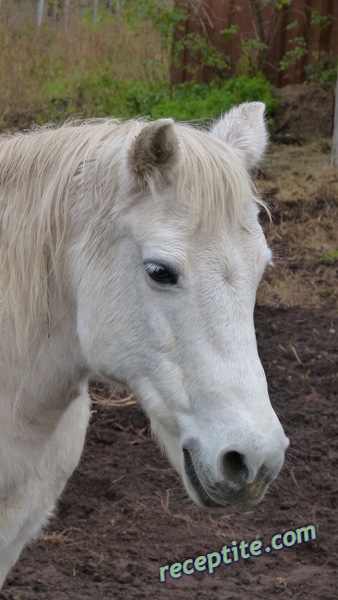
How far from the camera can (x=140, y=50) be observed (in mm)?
10406

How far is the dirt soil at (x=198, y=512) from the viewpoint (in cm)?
354

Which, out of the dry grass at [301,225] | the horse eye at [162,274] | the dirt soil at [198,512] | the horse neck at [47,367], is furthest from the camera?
the dry grass at [301,225]

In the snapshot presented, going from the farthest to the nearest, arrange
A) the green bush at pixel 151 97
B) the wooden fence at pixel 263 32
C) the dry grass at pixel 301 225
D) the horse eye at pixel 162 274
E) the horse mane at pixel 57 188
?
the wooden fence at pixel 263 32
the green bush at pixel 151 97
the dry grass at pixel 301 225
the horse mane at pixel 57 188
the horse eye at pixel 162 274

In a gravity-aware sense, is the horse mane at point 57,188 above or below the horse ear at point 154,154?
below

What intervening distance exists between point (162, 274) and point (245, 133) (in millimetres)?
770

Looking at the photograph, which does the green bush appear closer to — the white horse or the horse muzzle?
the white horse

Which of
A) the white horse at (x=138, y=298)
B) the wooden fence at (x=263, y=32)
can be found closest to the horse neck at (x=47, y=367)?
the white horse at (x=138, y=298)

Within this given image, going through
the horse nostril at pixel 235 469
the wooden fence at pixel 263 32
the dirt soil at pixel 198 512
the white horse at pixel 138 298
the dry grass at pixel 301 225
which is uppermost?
the white horse at pixel 138 298

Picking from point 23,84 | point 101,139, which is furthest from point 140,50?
point 101,139

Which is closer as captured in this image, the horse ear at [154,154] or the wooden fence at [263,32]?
the horse ear at [154,154]

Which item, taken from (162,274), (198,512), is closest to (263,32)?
(198,512)

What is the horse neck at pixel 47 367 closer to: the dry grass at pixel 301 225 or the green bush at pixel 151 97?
the dry grass at pixel 301 225

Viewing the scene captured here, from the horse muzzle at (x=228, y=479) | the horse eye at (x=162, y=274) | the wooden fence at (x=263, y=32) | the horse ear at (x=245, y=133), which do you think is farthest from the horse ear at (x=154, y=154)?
the wooden fence at (x=263, y=32)

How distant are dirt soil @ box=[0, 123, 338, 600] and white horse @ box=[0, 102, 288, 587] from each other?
0.96 m
